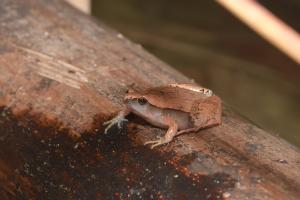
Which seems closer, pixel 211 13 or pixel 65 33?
pixel 65 33

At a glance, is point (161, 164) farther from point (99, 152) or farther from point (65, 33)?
point (65, 33)

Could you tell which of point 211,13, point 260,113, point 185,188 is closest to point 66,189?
point 185,188

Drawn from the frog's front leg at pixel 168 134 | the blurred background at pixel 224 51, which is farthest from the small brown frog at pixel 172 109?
the blurred background at pixel 224 51

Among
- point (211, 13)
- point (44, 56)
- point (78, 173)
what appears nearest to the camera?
point (78, 173)

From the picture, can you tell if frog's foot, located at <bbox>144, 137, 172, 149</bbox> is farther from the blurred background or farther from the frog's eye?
the blurred background

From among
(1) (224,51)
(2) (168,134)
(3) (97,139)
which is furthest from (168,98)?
(1) (224,51)

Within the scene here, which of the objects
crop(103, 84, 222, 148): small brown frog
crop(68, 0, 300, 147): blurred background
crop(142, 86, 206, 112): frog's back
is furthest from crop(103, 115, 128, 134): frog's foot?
crop(68, 0, 300, 147): blurred background

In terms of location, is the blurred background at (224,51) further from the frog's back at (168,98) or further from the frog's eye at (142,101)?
the frog's eye at (142,101)

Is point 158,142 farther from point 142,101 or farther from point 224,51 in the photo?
point 224,51
